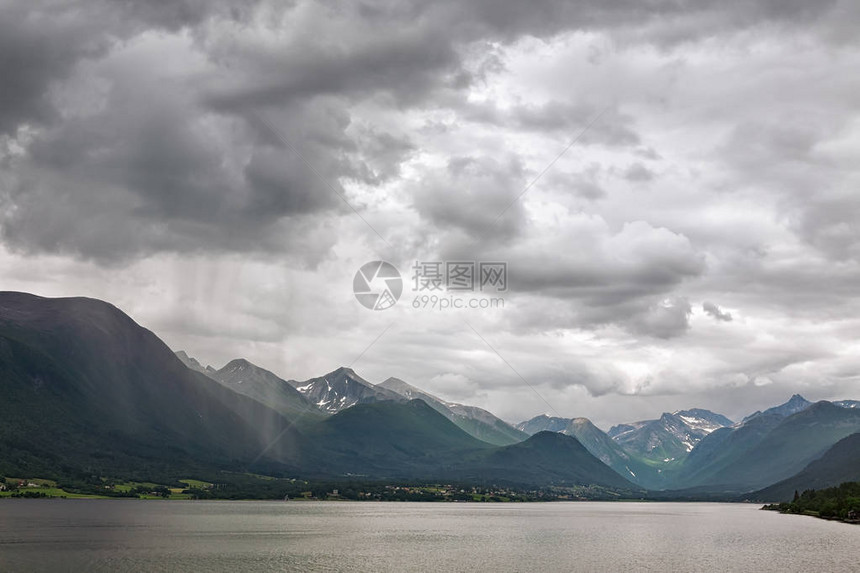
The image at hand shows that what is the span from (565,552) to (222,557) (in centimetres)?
7190

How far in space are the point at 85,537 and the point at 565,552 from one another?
107665 millimetres

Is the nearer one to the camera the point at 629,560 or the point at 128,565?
the point at 128,565

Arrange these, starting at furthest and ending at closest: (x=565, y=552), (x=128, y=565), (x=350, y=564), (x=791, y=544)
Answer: (x=791, y=544)
(x=565, y=552)
(x=350, y=564)
(x=128, y=565)

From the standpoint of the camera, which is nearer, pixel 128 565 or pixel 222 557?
pixel 128 565

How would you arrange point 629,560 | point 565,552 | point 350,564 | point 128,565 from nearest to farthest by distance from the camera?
point 128,565, point 350,564, point 629,560, point 565,552

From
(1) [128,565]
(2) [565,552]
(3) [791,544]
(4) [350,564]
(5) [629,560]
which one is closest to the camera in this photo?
(1) [128,565]

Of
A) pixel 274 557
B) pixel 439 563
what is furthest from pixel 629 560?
pixel 274 557

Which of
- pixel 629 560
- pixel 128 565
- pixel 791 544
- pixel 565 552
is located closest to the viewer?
pixel 128 565

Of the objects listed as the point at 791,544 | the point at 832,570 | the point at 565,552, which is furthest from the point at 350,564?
the point at 791,544

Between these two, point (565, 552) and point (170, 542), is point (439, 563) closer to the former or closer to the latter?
point (565, 552)

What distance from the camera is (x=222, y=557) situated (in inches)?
5659

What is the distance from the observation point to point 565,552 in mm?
163500

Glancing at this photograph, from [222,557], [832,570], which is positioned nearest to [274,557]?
[222,557]

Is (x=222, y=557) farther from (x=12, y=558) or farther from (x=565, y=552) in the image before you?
(x=565, y=552)
